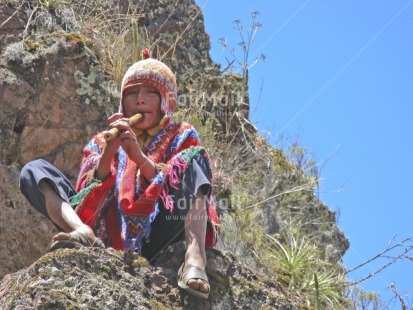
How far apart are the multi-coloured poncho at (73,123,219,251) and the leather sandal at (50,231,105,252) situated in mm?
436

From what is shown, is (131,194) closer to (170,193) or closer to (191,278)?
(170,193)

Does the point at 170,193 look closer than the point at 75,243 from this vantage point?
No

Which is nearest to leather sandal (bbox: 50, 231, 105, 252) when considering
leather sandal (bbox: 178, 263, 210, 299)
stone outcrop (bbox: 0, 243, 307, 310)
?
stone outcrop (bbox: 0, 243, 307, 310)

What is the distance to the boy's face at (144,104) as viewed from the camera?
6.59 metres

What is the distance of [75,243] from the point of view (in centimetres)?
550

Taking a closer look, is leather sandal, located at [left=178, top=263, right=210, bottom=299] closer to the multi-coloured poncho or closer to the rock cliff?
the rock cliff

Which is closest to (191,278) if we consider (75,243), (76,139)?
(75,243)

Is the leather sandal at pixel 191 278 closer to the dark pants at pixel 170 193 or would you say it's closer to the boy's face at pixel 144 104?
the dark pants at pixel 170 193

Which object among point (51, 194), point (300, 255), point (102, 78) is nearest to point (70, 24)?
point (102, 78)

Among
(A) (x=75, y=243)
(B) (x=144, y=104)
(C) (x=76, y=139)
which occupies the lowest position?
(A) (x=75, y=243)

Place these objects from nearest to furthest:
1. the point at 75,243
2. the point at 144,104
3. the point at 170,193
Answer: the point at 75,243
the point at 170,193
the point at 144,104

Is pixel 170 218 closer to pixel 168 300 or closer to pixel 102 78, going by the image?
pixel 168 300

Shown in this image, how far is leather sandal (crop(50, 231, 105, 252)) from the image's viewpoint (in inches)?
215

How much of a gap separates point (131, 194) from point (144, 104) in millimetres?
704
